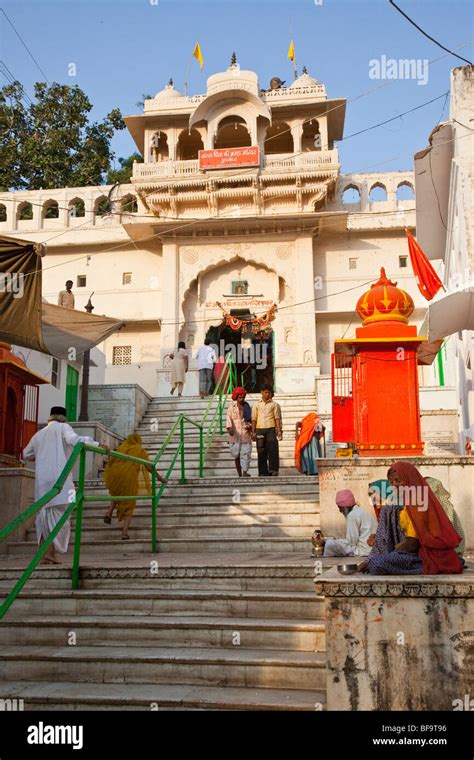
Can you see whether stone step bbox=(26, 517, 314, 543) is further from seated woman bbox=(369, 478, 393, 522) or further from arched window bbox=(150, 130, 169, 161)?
arched window bbox=(150, 130, 169, 161)

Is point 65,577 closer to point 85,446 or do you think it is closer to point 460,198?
point 85,446

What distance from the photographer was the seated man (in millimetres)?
6664

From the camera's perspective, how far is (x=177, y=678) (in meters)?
4.77

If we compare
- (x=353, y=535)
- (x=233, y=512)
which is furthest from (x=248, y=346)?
(x=353, y=535)

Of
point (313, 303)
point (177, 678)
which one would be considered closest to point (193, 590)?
point (177, 678)

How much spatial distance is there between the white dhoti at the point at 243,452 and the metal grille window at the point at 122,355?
13.4 m

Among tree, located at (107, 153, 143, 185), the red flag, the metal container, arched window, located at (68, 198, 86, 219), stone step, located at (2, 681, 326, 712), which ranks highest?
tree, located at (107, 153, 143, 185)

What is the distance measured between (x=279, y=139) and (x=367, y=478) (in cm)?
1957

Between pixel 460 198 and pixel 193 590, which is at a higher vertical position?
pixel 460 198

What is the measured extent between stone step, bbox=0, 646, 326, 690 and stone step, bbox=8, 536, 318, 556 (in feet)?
8.47

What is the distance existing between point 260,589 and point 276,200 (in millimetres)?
18275

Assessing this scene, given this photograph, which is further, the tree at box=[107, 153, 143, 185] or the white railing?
the tree at box=[107, 153, 143, 185]

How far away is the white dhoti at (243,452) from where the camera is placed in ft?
34.1

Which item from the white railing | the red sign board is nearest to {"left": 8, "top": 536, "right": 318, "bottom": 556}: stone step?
the white railing
